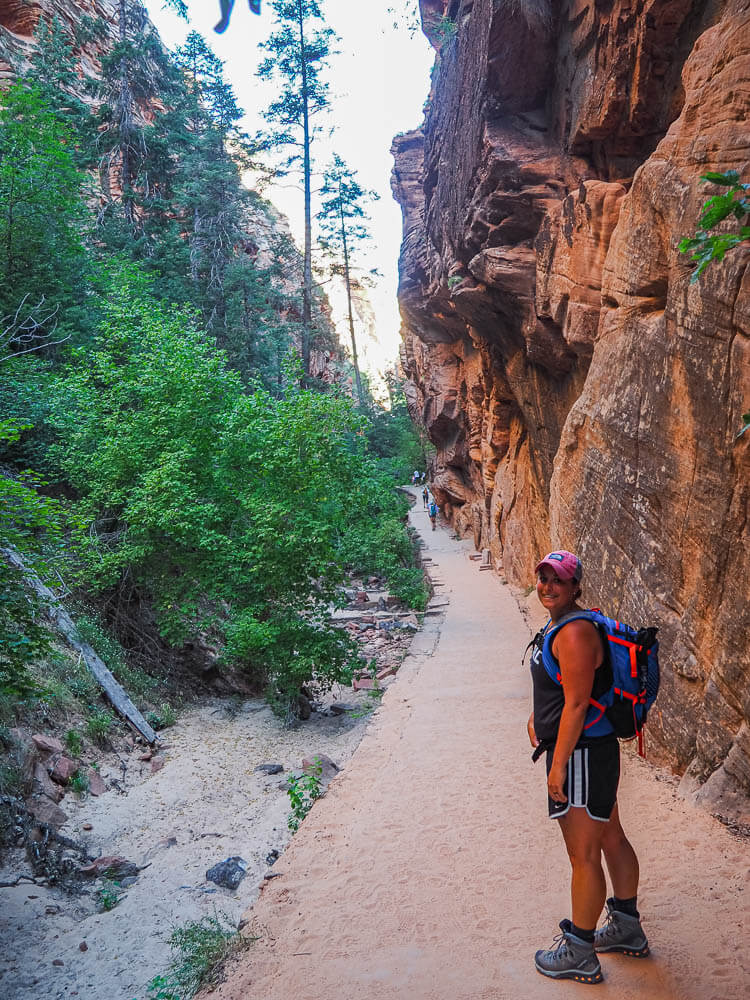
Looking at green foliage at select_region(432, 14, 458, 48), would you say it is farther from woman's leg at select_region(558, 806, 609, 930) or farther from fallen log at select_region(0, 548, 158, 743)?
woman's leg at select_region(558, 806, 609, 930)

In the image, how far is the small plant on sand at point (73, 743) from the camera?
764 centimetres

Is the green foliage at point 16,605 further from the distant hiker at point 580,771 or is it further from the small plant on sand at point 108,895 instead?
the distant hiker at point 580,771

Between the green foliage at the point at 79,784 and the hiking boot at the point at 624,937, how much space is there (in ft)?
20.5

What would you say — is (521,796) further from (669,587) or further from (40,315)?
(40,315)

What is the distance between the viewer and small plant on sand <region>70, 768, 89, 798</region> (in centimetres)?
718

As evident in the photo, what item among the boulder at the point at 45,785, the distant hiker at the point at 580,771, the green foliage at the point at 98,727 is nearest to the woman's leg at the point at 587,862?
the distant hiker at the point at 580,771

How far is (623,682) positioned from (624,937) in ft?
4.19

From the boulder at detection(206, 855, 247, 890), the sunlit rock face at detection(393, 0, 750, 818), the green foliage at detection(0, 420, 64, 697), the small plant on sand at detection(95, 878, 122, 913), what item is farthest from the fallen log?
the sunlit rock face at detection(393, 0, 750, 818)

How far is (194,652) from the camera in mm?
11891

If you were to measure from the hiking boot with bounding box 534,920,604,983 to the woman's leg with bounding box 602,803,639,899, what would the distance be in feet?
0.93

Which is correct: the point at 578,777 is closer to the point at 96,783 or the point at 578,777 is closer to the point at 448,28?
the point at 96,783

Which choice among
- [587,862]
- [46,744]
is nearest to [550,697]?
[587,862]

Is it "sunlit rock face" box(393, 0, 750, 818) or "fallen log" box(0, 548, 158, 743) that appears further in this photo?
"fallen log" box(0, 548, 158, 743)

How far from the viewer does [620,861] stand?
287 cm
